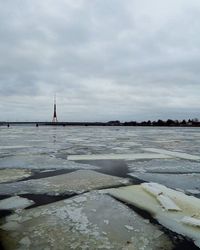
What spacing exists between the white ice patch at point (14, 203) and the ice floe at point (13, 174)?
1.17 m

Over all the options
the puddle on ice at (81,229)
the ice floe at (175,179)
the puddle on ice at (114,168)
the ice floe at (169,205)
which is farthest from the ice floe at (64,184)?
the puddle on ice at (81,229)

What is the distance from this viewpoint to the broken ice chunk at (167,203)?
300 centimetres

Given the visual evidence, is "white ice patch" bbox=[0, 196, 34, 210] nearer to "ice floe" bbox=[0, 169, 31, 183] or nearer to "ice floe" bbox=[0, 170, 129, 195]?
"ice floe" bbox=[0, 170, 129, 195]

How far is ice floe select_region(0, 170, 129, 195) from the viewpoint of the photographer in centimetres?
385

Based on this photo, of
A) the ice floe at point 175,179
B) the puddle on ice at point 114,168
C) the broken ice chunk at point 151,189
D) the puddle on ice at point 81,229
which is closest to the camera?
the puddle on ice at point 81,229

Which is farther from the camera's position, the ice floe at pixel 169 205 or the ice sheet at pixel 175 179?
the ice sheet at pixel 175 179

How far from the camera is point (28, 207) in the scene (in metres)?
3.11

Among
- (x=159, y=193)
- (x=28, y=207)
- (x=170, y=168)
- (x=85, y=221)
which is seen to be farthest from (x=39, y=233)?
(x=170, y=168)

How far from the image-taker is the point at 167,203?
3172 millimetres

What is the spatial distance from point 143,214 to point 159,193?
0.73m

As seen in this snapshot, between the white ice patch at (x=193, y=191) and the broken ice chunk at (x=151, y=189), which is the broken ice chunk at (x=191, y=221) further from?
the white ice patch at (x=193, y=191)

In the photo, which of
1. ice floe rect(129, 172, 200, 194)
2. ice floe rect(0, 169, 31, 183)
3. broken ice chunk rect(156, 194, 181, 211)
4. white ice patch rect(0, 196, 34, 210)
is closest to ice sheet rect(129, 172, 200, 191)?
ice floe rect(129, 172, 200, 194)

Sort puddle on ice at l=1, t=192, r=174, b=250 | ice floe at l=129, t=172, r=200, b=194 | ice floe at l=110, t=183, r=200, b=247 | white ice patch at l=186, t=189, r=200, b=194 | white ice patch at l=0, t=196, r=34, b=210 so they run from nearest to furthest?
puddle on ice at l=1, t=192, r=174, b=250
ice floe at l=110, t=183, r=200, b=247
white ice patch at l=0, t=196, r=34, b=210
white ice patch at l=186, t=189, r=200, b=194
ice floe at l=129, t=172, r=200, b=194

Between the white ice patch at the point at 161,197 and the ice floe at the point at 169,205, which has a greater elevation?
the white ice patch at the point at 161,197
